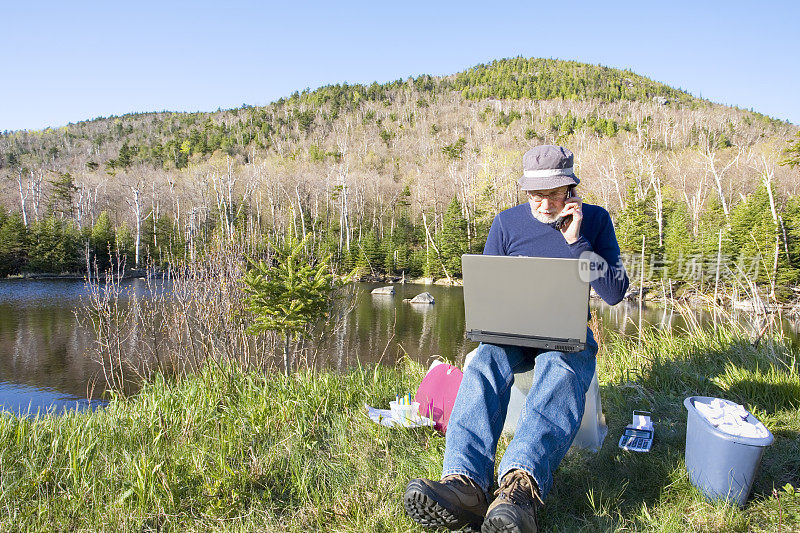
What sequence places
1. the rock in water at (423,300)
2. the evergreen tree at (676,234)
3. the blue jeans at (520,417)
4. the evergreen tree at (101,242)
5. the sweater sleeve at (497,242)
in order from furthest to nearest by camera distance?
the evergreen tree at (101,242) < the rock in water at (423,300) < the evergreen tree at (676,234) < the sweater sleeve at (497,242) < the blue jeans at (520,417)

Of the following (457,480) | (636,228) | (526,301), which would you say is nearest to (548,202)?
(526,301)

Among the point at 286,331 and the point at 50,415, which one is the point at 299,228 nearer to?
the point at 286,331

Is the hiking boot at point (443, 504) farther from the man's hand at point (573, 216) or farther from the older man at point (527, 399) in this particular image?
the man's hand at point (573, 216)

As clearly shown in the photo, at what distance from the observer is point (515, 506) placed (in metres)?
1.32

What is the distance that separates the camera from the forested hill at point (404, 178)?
97.8 feet

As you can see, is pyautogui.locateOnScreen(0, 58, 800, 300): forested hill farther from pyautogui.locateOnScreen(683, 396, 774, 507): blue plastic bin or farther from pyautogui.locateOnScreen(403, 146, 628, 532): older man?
pyautogui.locateOnScreen(683, 396, 774, 507): blue plastic bin

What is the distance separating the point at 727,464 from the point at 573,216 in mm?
964

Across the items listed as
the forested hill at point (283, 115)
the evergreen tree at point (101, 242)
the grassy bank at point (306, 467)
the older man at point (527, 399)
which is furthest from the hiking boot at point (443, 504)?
the forested hill at point (283, 115)

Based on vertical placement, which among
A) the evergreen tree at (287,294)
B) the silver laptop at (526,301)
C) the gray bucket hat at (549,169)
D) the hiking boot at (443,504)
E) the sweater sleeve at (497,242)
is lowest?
the evergreen tree at (287,294)

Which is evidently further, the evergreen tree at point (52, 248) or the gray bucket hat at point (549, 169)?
the evergreen tree at point (52, 248)

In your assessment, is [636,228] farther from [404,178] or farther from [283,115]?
[283,115]

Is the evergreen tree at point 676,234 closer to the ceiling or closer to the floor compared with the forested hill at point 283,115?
closer to the floor

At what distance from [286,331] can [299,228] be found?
3673 centimetres

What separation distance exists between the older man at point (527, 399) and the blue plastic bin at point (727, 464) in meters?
0.41
